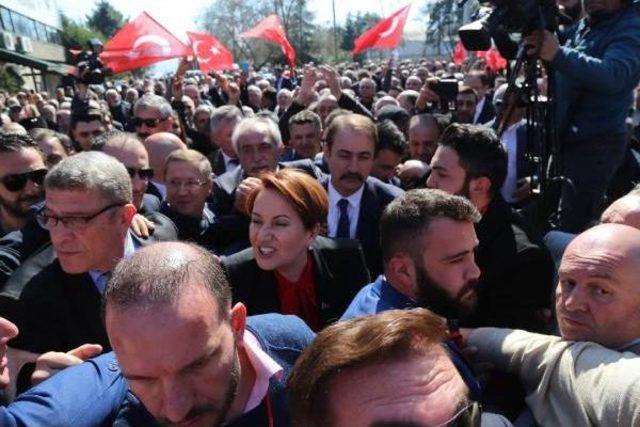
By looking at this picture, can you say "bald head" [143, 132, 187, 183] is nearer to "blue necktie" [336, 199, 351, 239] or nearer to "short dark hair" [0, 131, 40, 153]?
"short dark hair" [0, 131, 40, 153]

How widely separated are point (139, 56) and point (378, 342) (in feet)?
30.2

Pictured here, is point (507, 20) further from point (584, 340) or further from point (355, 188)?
point (584, 340)

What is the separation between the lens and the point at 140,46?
9.53 m

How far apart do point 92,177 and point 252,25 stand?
53868 mm

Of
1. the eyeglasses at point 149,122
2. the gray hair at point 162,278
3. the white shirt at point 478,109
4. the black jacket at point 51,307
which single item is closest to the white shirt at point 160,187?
the eyeglasses at point 149,122

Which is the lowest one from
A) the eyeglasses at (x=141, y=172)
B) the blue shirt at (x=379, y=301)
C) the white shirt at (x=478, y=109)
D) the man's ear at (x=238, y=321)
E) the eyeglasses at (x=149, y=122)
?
the white shirt at (x=478, y=109)

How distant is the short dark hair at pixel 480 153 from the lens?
113 inches

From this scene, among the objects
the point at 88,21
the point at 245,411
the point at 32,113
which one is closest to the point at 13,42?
the point at 32,113

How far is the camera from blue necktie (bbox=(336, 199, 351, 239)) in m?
3.50

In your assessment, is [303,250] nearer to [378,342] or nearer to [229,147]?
[378,342]

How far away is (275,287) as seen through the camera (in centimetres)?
261

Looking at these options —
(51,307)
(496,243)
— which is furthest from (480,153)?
(51,307)

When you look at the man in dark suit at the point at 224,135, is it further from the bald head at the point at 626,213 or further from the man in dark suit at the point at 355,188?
the bald head at the point at 626,213

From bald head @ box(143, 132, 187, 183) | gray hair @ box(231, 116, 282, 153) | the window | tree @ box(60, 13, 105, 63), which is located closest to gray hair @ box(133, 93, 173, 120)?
bald head @ box(143, 132, 187, 183)
